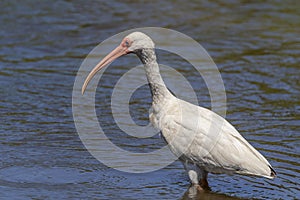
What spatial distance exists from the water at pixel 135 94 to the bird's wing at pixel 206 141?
392mm

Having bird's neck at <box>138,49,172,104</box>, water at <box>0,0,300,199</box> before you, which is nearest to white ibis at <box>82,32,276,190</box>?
bird's neck at <box>138,49,172,104</box>

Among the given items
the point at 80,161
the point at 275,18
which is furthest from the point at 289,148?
the point at 275,18

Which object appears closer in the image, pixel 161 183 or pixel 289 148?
pixel 161 183

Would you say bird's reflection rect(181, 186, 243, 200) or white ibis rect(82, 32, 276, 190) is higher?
white ibis rect(82, 32, 276, 190)

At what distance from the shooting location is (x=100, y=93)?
34.9 feet

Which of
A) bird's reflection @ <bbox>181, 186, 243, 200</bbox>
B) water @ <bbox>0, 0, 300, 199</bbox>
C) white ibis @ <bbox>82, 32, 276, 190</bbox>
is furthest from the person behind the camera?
water @ <bbox>0, 0, 300, 199</bbox>

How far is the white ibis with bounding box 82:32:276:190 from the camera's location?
278 inches

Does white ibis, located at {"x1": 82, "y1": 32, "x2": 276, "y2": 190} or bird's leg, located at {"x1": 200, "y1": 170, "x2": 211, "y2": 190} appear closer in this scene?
white ibis, located at {"x1": 82, "y1": 32, "x2": 276, "y2": 190}

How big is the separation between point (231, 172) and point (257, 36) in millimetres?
6417

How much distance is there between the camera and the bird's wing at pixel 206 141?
23.2 ft

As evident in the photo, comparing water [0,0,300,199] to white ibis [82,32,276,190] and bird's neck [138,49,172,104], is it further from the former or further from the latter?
bird's neck [138,49,172,104]

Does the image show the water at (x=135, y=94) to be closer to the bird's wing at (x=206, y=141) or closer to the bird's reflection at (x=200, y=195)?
the bird's reflection at (x=200, y=195)

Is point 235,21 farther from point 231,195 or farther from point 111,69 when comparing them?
point 231,195

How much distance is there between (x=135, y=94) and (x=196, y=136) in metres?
3.44
